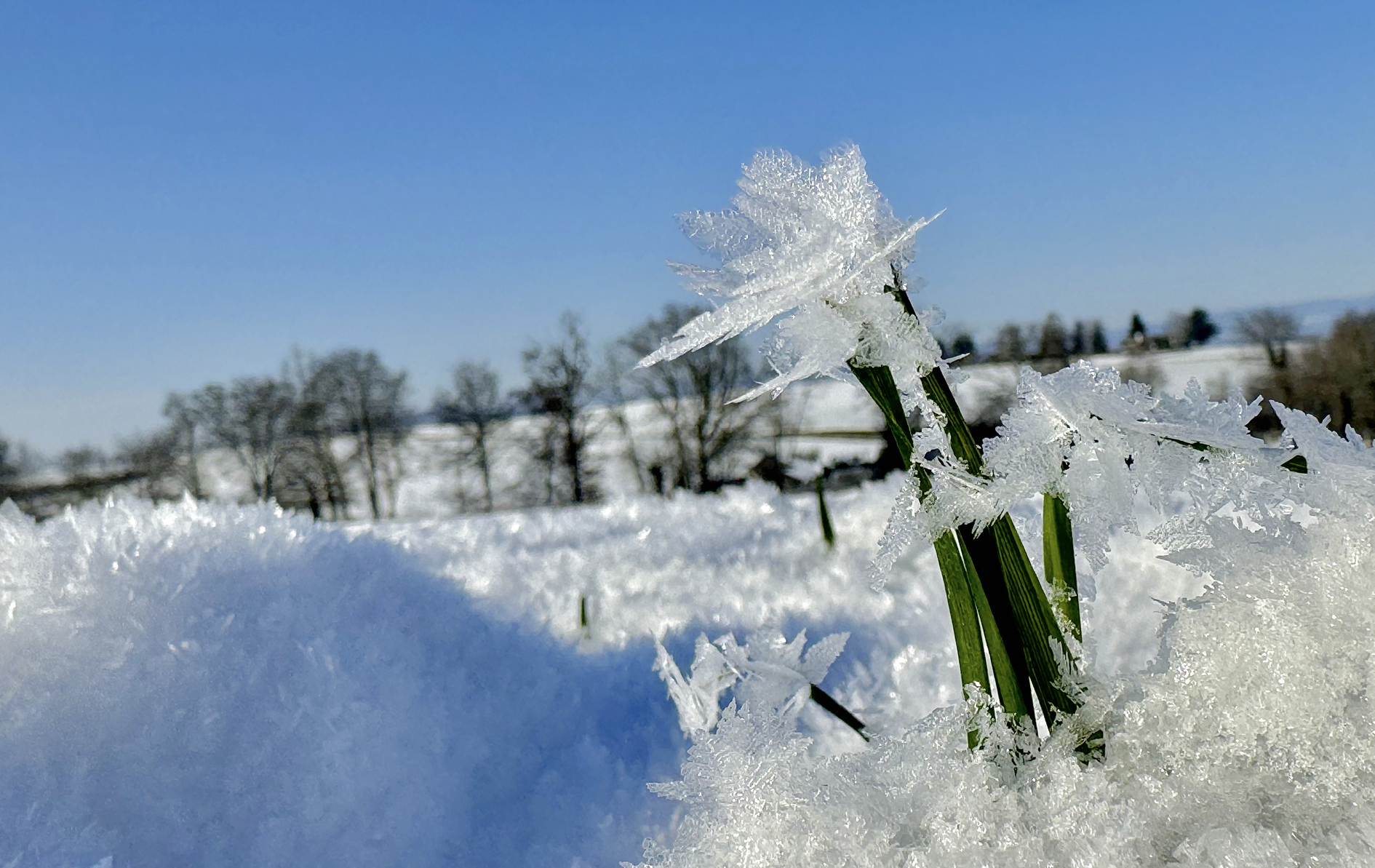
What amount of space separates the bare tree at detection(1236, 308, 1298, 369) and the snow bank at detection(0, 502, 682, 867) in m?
17.4

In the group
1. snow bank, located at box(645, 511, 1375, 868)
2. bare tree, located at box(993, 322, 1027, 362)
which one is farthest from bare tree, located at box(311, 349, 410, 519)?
snow bank, located at box(645, 511, 1375, 868)

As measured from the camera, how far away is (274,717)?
53cm

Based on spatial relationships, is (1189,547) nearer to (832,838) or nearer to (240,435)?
(832,838)

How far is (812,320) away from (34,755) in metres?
0.49

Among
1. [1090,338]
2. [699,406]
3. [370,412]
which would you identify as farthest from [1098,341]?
[370,412]

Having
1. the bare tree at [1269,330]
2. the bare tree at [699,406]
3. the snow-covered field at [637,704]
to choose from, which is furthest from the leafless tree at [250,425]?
the bare tree at [1269,330]

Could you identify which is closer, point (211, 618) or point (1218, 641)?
point (1218, 641)

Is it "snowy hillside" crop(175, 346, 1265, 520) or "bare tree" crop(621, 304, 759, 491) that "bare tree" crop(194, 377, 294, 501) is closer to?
"snowy hillside" crop(175, 346, 1265, 520)

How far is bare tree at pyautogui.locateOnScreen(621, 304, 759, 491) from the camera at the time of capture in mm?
12719

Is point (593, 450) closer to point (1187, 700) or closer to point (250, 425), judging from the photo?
point (250, 425)

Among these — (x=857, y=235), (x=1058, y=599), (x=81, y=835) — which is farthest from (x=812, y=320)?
(x=81, y=835)

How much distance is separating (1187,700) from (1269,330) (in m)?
19.7

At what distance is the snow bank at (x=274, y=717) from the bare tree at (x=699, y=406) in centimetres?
1154

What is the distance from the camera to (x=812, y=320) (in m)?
0.27
